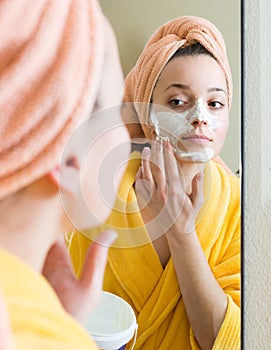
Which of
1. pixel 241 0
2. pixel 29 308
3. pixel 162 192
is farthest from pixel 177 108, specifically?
pixel 29 308

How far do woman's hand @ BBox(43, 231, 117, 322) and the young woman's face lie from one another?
177 millimetres

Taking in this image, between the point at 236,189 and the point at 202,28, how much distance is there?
0.24 meters

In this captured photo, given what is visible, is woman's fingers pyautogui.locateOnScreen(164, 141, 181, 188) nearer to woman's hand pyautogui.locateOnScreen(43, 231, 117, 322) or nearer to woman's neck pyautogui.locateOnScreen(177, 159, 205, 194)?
woman's neck pyautogui.locateOnScreen(177, 159, 205, 194)

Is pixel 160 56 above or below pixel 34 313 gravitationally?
above

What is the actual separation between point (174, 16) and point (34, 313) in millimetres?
466

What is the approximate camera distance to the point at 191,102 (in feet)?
2.71

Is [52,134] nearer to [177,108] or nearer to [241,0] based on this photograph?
[177,108]

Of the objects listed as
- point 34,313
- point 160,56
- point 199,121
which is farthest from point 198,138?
point 34,313

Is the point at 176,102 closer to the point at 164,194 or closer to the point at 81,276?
the point at 164,194

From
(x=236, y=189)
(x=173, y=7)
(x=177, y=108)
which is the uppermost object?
(x=173, y=7)

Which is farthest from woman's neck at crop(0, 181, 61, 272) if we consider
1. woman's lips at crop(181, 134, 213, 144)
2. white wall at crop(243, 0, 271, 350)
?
white wall at crop(243, 0, 271, 350)

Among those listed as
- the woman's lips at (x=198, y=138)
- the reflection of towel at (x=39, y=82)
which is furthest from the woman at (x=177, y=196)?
the reflection of towel at (x=39, y=82)

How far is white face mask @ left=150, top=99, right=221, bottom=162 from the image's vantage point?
806mm

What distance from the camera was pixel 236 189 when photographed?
89cm
